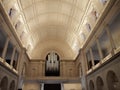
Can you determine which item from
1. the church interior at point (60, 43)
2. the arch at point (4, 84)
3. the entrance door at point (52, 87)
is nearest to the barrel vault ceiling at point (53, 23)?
the church interior at point (60, 43)

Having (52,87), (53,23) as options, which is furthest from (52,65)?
(53,23)

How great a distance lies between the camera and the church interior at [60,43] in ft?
31.3

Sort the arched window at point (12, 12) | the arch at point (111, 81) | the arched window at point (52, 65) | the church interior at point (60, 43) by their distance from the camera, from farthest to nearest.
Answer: the arched window at point (52, 65) < the arched window at point (12, 12) < the church interior at point (60, 43) < the arch at point (111, 81)

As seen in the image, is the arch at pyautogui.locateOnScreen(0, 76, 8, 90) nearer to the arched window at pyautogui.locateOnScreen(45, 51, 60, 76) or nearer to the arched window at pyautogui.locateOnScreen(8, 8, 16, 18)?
the arched window at pyautogui.locateOnScreen(8, 8, 16, 18)

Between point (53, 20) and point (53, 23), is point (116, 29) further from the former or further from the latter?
point (53, 23)

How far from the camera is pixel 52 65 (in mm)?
19984

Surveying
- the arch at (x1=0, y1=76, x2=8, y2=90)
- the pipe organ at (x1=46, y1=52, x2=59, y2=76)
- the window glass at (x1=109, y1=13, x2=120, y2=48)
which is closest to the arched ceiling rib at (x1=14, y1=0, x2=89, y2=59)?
the pipe organ at (x1=46, y1=52, x2=59, y2=76)

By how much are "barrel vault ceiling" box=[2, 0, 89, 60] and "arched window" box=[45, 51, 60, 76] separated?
1.05 m

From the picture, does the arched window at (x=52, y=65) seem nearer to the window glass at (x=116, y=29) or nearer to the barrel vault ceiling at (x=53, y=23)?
the barrel vault ceiling at (x=53, y=23)

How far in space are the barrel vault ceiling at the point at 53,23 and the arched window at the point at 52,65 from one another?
1052 millimetres

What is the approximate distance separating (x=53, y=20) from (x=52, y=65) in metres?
7.33

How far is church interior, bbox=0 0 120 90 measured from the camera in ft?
31.3

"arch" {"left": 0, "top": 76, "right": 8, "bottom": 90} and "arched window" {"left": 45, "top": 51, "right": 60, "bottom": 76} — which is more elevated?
"arched window" {"left": 45, "top": 51, "right": 60, "bottom": 76}

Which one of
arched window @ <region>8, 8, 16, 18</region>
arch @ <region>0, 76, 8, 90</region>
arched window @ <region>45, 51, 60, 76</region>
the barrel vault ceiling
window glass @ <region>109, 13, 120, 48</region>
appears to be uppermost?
the barrel vault ceiling
